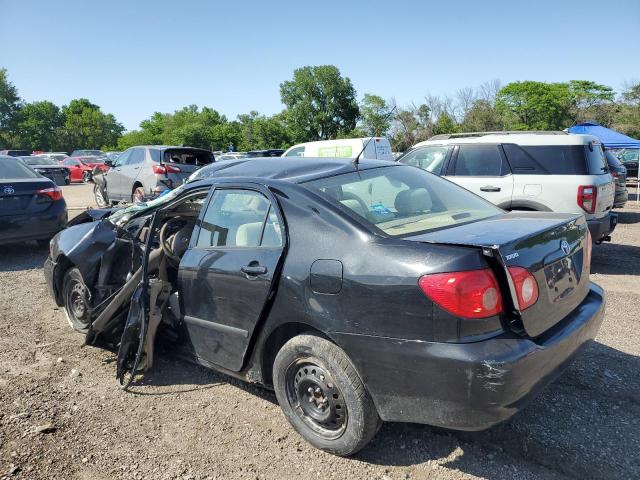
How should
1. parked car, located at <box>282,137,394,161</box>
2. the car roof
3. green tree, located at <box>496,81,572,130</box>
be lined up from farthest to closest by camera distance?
green tree, located at <box>496,81,572,130</box>, parked car, located at <box>282,137,394,161</box>, the car roof

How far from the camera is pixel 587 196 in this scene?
268 inches

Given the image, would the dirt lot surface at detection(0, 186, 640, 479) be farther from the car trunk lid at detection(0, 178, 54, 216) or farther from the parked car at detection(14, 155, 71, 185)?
the parked car at detection(14, 155, 71, 185)

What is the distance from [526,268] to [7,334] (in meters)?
4.78

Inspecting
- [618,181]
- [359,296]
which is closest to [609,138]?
[618,181]

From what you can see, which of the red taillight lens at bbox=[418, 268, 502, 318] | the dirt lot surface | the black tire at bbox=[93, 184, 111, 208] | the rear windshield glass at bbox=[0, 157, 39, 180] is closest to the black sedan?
the red taillight lens at bbox=[418, 268, 502, 318]

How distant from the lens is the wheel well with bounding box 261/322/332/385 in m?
2.87

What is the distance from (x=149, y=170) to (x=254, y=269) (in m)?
10.3

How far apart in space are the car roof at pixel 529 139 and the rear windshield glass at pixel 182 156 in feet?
23.0

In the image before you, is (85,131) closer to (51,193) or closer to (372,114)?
(372,114)

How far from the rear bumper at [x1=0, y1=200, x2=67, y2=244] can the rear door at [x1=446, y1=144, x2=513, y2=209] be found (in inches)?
240

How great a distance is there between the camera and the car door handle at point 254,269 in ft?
9.85

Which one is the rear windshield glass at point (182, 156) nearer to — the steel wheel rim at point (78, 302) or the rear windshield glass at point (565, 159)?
the steel wheel rim at point (78, 302)

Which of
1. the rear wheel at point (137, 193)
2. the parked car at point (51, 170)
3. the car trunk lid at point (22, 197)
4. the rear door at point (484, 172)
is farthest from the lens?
the parked car at point (51, 170)

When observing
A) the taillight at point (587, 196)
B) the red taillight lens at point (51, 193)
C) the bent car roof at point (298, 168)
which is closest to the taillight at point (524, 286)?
the bent car roof at point (298, 168)
